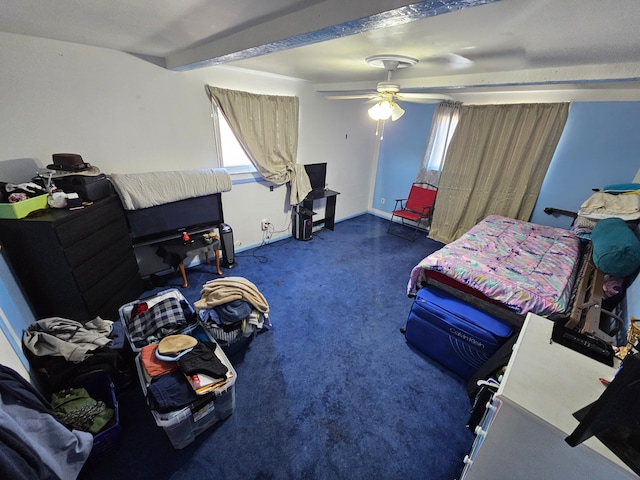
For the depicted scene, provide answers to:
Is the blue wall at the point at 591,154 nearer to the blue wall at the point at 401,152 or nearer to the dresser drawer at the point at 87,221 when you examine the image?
the blue wall at the point at 401,152

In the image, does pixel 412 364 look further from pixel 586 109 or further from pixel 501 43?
pixel 586 109

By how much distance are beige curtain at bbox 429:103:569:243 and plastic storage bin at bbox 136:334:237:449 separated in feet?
13.2

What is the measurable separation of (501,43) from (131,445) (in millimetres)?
3252

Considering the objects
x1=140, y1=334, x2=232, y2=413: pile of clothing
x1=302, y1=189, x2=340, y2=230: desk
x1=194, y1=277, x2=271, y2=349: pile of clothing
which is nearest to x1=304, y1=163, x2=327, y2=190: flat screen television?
x1=302, y1=189, x2=340, y2=230: desk

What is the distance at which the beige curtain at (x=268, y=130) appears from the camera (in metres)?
2.98

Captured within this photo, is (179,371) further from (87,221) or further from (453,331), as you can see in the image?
(453,331)

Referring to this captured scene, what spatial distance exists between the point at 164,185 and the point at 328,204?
2704 millimetres

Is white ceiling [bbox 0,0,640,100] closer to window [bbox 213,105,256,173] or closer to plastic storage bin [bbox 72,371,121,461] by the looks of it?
window [bbox 213,105,256,173]

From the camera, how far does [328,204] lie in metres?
4.61

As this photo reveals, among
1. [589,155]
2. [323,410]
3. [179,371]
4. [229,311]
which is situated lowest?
[323,410]

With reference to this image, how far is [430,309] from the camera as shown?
2062 mm

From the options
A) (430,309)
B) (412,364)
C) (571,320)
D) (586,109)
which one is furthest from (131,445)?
(586,109)

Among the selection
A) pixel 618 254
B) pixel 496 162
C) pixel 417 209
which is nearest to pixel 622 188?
pixel 496 162

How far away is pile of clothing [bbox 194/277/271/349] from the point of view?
1918mm
